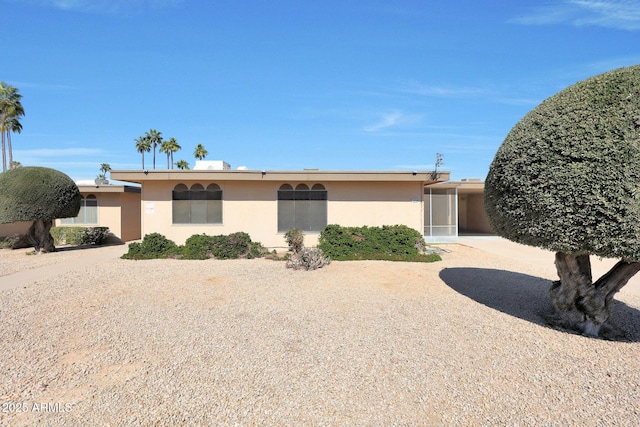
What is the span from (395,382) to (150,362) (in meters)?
3.01

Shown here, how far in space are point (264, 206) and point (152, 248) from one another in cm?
446

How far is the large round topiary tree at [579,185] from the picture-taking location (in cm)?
399

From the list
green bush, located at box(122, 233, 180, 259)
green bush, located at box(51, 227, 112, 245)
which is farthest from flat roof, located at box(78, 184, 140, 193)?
green bush, located at box(122, 233, 180, 259)

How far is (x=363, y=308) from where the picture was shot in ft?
19.5

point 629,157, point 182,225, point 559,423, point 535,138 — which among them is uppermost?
point 535,138

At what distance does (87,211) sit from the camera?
16.9 metres

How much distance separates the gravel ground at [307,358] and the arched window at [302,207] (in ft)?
17.8

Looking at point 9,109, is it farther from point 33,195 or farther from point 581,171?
point 581,171

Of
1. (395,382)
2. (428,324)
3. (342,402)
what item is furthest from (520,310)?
(342,402)

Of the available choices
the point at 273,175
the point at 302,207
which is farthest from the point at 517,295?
the point at 273,175

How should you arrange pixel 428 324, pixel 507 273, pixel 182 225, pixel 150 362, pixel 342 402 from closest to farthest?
pixel 342 402 < pixel 150 362 < pixel 428 324 < pixel 507 273 < pixel 182 225

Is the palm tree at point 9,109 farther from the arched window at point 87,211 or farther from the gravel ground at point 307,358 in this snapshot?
the gravel ground at point 307,358

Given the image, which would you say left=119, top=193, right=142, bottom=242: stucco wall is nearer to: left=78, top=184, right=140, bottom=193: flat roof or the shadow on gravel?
left=78, top=184, right=140, bottom=193: flat roof

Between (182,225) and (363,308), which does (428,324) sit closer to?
(363,308)
